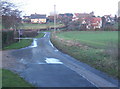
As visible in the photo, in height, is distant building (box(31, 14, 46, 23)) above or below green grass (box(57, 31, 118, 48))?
above

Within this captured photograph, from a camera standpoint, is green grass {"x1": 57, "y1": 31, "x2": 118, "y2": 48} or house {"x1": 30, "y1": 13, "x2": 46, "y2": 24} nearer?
green grass {"x1": 57, "y1": 31, "x2": 118, "y2": 48}

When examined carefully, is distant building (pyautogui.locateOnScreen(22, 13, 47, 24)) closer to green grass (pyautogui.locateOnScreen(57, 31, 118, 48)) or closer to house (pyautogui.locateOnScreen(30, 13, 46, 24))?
house (pyautogui.locateOnScreen(30, 13, 46, 24))

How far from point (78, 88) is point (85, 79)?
1.86m

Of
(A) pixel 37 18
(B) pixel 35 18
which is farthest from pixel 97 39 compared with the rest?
(A) pixel 37 18

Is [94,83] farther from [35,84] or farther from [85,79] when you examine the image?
[35,84]

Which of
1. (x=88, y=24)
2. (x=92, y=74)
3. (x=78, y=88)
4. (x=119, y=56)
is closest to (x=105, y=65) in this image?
(x=119, y=56)

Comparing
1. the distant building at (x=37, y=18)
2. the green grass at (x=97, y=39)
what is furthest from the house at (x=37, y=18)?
the green grass at (x=97, y=39)

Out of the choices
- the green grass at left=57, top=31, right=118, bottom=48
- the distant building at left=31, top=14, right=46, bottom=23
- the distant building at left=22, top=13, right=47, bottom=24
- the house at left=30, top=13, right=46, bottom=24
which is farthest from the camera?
the distant building at left=31, top=14, right=46, bottom=23

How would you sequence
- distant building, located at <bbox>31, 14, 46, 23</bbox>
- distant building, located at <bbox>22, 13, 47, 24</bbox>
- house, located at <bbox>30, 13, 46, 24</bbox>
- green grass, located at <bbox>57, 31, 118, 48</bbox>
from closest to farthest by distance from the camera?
green grass, located at <bbox>57, 31, 118, 48</bbox>, distant building, located at <bbox>22, 13, 47, 24</bbox>, house, located at <bbox>30, 13, 46, 24</bbox>, distant building, located at <bbox>31, 14, 46, 23</bbox>

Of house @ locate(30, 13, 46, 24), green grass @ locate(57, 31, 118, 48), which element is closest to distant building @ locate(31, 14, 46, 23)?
house @ locate(30, 13, 46, 24)

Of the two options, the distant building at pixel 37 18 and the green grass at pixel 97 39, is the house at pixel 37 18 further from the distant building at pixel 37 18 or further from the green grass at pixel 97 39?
the green grass at pixel 97 39

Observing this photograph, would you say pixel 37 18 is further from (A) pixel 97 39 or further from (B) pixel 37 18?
(A) pixel 97 39

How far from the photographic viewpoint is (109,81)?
9.77m

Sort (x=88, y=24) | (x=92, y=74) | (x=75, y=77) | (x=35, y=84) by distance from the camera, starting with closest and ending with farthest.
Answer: (x=35, y=84), (x=75, y=77), (x=92, y=74), (x=88, y=24)
